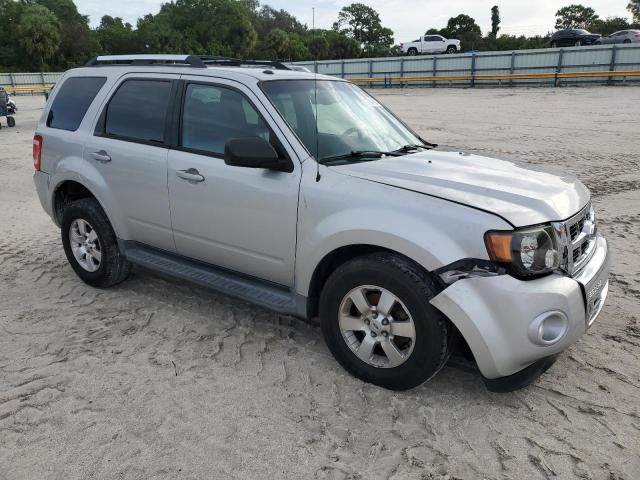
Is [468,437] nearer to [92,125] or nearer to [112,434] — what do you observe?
[112,434]

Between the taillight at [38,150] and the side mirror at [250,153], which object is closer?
the side mirror at [250,153]

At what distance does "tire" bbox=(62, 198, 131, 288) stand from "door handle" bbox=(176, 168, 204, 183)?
44.3 inches

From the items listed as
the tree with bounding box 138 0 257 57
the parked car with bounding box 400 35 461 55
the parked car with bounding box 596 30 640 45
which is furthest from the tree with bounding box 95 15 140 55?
the parked car with bounding box 596 30 640 45

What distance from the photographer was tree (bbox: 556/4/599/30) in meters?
82.1

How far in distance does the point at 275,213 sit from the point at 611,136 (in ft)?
41.3

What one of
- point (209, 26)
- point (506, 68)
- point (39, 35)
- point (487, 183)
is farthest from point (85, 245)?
point (209, 26)

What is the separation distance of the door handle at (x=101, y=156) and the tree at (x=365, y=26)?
94.3 m

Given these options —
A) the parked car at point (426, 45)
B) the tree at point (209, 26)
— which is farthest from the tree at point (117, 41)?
the parked car at point (426, 45)

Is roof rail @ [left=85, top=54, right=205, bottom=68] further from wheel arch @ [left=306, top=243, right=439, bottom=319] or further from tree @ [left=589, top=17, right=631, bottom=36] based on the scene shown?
tree @ [left=589, top=17, right=631, bottom=36]

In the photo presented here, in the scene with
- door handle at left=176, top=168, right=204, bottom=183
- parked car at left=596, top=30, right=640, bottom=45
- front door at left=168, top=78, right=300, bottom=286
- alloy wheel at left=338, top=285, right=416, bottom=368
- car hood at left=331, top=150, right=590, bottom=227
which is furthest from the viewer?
parked car at left=596, top=30, right=640, bottom=45

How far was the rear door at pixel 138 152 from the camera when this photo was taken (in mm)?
4141

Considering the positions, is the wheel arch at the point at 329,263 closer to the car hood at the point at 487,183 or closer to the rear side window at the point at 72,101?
the car hood at the point at 487,183

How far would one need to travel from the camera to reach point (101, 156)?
446 centimetres

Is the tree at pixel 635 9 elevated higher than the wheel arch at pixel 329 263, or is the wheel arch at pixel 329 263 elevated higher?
the tree at pixel 635 9
